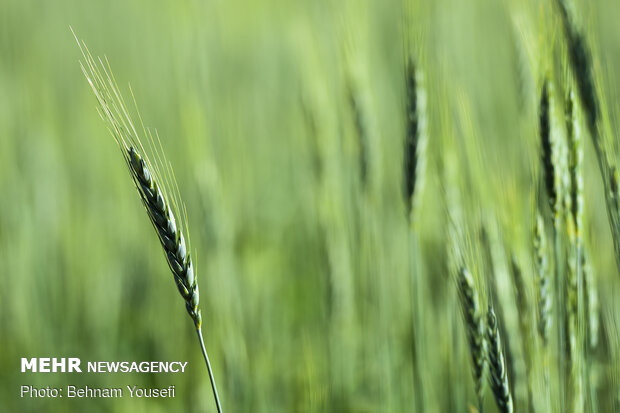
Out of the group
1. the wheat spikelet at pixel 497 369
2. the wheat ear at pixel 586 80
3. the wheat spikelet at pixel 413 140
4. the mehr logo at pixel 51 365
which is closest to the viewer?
the wheat spikelet at pixel 497 369

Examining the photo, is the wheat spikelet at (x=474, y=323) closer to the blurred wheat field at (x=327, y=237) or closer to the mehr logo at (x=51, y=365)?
the blurred wheat field at (x=327, y=237)

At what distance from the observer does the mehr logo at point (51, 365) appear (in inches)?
44.1

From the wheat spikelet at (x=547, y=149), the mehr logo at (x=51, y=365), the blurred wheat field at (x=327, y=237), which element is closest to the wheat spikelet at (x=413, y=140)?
the blurred wheat field at (x=327, y=237)

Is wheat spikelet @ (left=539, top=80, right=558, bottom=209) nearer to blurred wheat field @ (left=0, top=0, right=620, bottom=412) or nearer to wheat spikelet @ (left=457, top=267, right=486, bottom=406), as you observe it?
blurred wheat field @ (left=0, top=0, right=620, bottom=412)

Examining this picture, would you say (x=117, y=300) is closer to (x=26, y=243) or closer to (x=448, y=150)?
(x=26, y=243)

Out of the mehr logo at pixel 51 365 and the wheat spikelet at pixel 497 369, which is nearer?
the wheat spikelet at pixel 497 369

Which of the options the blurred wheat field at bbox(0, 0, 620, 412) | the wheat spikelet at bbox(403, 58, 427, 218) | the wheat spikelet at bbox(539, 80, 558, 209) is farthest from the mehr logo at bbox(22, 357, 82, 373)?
the wheat spikelet at bbox(539, 80, 558, 209)

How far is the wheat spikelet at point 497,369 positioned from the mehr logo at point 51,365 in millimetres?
986

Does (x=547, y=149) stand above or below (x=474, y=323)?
above

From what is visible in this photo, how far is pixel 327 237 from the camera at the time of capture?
40.1 inches

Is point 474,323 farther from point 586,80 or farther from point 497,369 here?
point 586,80

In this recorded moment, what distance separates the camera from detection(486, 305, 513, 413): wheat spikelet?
49 centimetres

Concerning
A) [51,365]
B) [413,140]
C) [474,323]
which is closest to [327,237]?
[413,140]

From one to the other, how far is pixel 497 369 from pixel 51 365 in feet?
3.40
